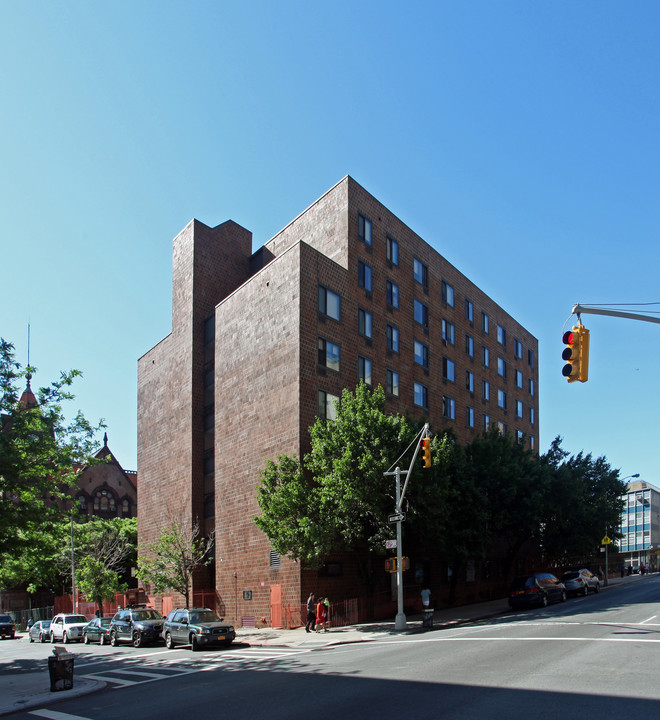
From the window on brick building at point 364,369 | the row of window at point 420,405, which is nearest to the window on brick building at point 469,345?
the row of window at point 420,405

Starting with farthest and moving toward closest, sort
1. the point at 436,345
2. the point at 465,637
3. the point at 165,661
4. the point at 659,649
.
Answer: the point at 436,345
the point at 165,661
the point at 465,637
the point at 659,649

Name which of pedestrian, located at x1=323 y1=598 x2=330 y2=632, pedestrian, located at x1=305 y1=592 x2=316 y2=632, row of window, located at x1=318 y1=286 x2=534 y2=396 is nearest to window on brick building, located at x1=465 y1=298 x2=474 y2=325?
row of window, located at x1=318 y1=286 x2=534 y2=396

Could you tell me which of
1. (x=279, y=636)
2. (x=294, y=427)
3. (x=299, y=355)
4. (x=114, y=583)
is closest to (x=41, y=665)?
(x=279, y=636)

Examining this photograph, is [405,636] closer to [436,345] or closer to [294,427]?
[294,427]

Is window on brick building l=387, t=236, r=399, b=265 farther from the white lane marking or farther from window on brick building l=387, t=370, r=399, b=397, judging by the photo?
the white lane marking

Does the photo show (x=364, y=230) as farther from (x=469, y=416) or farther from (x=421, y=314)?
(x=469, y=416)

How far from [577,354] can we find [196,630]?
20102 mm

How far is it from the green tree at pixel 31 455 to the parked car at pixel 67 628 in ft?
51.4

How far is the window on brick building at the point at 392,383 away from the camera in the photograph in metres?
42.2

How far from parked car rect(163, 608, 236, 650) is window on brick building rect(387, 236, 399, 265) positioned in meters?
24.9

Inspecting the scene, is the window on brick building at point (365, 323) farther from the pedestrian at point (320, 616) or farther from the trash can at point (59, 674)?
the trash can at point (59, 674)

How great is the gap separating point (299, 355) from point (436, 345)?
1663 cm

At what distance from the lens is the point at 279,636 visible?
29.6 meters

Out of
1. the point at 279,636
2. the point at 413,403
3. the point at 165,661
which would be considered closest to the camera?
the point at 165,661
